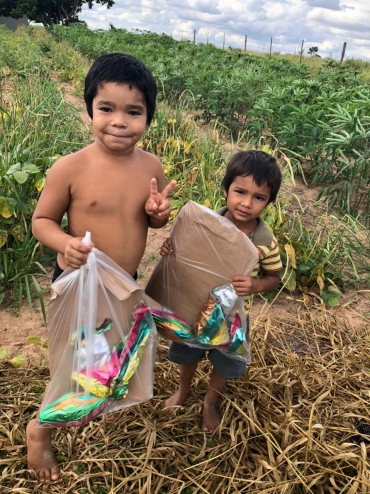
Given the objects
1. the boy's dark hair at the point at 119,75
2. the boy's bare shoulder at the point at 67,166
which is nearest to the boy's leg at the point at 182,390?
the boy's bare shoulder at the point at 67,166

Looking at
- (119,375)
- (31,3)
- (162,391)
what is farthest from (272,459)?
(31,3)

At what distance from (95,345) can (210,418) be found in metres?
0.74

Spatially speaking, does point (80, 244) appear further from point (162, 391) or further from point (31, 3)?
point (31, 3)

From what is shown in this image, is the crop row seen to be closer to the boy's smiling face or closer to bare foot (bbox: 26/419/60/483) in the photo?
the boy's smiling face

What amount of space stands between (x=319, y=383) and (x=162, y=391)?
0.72 metres

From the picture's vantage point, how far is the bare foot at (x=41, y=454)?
4.36 feet

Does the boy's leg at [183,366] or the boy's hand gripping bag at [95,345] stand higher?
the boy's hand gripping bag at [95,345]

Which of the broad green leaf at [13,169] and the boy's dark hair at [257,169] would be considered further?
the broad green leaf at [13,169]

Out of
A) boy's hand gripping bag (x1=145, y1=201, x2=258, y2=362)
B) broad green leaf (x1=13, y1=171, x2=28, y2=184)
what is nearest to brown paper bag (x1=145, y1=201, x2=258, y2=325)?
boy's hand gripping bag (x1=145, y1=201, x2=258, y2=362)

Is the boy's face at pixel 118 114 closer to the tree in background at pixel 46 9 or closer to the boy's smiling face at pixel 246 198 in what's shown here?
the boy's smiling face at pixel 246 198

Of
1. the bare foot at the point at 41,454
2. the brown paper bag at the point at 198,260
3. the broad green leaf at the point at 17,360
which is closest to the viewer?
the brown paper bag at the point at 198,260

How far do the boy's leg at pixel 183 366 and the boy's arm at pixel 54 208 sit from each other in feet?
2.05

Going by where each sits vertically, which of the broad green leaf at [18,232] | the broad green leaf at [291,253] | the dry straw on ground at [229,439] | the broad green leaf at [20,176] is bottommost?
the dry straw on ground at [229,439]

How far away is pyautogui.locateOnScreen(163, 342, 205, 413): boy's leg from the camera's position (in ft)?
5.03
